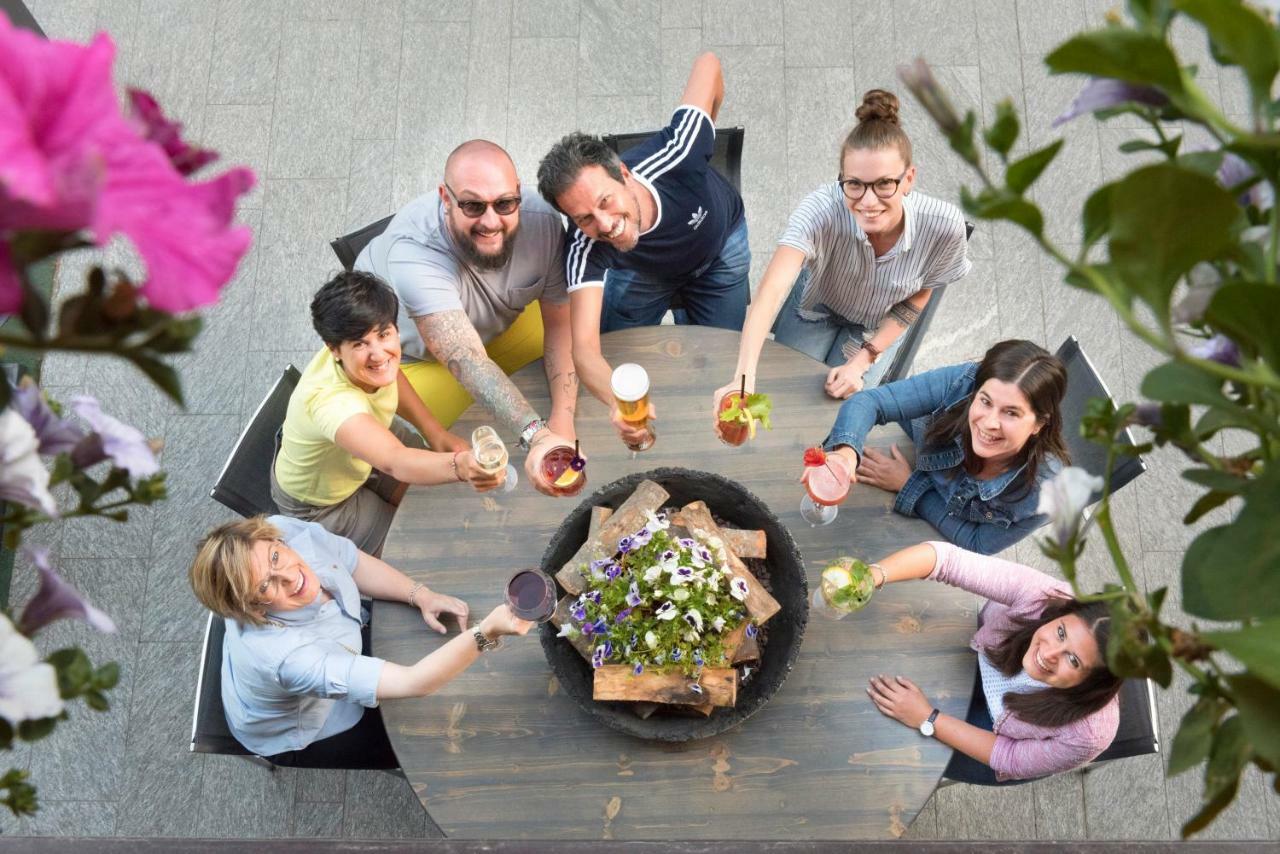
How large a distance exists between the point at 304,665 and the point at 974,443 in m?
1.52

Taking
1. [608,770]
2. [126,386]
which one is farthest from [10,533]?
[126,386]

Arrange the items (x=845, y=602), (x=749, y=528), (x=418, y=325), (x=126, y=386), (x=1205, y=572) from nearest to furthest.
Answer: (x=1205, y=572) < (x=845, y=602) < (x=749, y=528) < (x=418, y=325) < (x=126, y=386)

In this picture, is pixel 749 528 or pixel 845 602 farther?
pixel 749 528

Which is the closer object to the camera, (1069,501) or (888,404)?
(1069,501)

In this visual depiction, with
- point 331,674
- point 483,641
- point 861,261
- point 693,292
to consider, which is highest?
point 861,261

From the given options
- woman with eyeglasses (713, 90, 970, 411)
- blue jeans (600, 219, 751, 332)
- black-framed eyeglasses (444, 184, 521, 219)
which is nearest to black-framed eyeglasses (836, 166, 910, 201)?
woman with eyeglasses (713, 90, 970, 411)

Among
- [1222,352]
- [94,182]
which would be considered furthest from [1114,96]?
[94,182]

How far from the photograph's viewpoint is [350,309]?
2033 mm

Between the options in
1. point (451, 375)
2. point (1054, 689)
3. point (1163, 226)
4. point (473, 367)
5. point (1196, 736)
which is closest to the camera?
point (1163, 226)

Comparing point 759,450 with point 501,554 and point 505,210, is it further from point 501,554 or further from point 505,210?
point 505,210

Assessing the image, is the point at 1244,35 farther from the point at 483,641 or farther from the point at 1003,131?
the point at 483,641

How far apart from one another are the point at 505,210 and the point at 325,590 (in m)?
0.98

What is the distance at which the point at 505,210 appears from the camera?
221cm

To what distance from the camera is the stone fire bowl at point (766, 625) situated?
1764 mm
